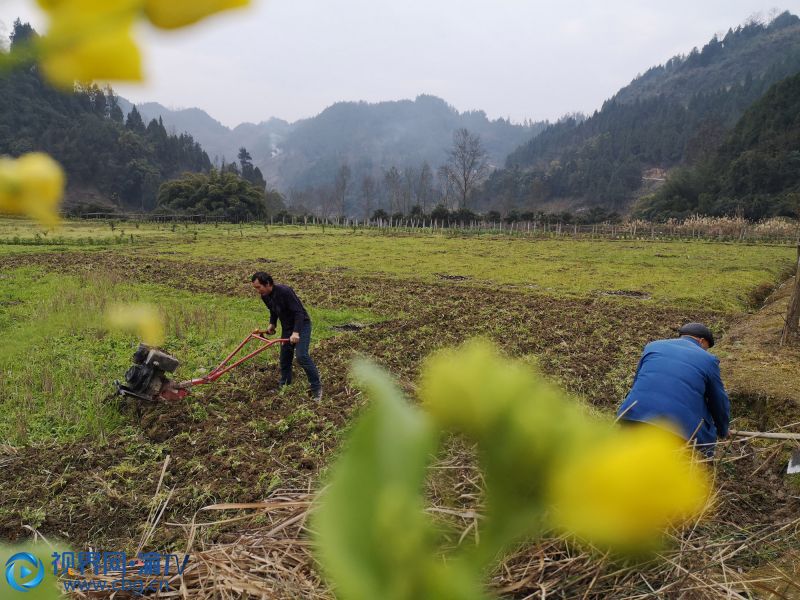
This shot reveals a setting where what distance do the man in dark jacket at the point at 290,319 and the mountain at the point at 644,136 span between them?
7341 cm

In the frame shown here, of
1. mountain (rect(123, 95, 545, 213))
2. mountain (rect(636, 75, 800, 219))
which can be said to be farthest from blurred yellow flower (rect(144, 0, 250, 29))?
mountain (rect(123, 95, 545, 213))

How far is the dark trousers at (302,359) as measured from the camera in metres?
6.13

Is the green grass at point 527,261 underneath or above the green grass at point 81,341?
above

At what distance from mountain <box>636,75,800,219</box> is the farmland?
3329cm

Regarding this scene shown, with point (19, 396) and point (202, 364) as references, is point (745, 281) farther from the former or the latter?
point (19, 396)

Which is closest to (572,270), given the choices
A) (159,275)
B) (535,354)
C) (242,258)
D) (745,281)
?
(745,281)

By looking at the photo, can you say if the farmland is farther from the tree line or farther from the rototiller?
the rototiller

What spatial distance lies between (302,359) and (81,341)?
4.73m

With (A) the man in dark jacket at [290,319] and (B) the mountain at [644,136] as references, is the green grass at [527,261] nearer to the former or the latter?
(A) the man in dark jacket at [290,319]

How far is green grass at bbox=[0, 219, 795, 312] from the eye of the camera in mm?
15830

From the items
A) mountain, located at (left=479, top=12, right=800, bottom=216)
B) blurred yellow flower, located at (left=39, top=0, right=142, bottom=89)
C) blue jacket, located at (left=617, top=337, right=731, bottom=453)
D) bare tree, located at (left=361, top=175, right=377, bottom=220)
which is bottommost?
blue jacket, located at (left=617, top=337, right=731, bottom=453)

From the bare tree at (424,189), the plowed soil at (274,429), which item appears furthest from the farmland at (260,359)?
the bare tree at (424,189)

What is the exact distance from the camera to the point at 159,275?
15.7 m

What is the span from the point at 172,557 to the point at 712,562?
1527mm
